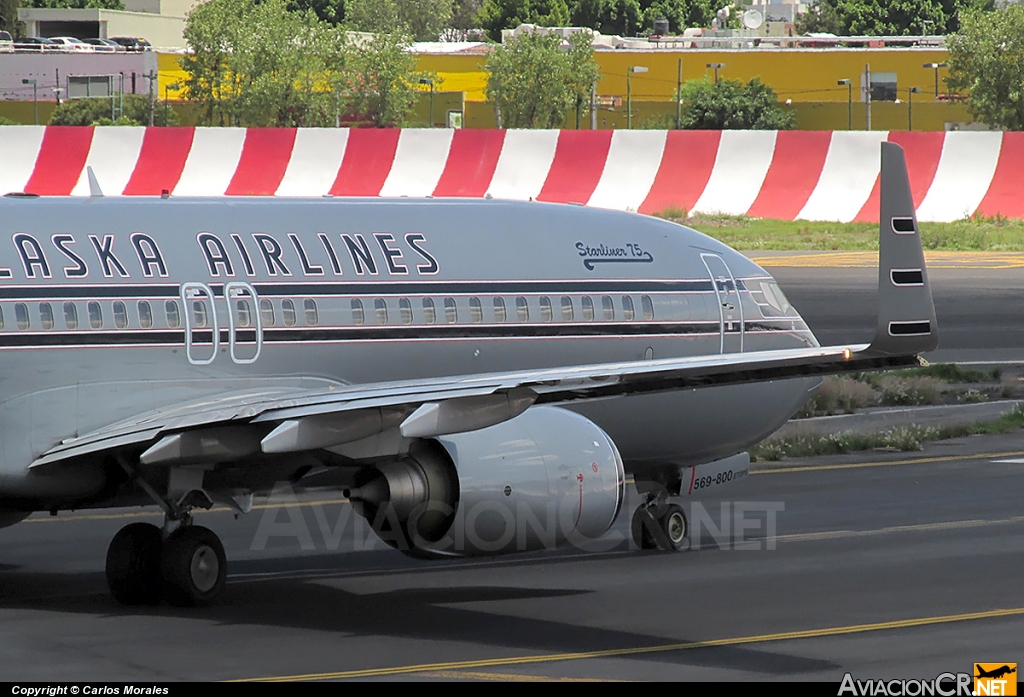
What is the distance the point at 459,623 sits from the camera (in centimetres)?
1695

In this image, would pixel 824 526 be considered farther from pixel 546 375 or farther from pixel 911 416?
pixel 911 416

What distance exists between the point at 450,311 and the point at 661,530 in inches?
166

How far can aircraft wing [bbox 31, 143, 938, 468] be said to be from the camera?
44.9ft

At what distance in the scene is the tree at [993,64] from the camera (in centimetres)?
9119

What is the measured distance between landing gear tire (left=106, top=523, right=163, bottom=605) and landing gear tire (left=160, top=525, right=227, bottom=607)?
332 mm

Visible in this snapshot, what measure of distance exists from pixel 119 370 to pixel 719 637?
6422mm

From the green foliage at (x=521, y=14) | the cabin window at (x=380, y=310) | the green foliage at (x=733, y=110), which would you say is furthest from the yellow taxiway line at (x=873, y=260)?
the green foliage at (x=521, y=14)

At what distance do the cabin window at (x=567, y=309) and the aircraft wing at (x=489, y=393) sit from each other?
4674mm

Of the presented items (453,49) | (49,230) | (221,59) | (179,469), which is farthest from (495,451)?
(453,49)

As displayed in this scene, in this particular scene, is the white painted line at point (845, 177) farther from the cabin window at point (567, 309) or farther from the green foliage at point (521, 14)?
the green foliage at point (521, 14)

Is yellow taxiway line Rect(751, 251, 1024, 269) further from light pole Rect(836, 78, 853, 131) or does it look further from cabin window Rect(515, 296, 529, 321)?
cabin window Rect(515, 296, 529, 321)

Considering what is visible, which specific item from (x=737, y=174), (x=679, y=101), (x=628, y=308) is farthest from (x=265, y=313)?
(x=679, y=101)

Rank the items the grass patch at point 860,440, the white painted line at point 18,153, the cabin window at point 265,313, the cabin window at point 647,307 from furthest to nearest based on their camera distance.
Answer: the white painted line at point 18,153, the grass patch at point 860,440, the cabin window at point 647,307, the cabin window at point 265,313

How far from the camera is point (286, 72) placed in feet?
309
